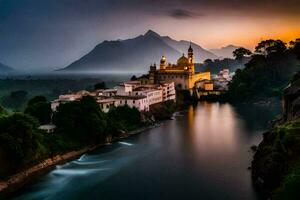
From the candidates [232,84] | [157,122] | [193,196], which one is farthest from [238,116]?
[193,196]

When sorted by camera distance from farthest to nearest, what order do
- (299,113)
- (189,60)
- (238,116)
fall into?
(189,60), (238,116), (299,113)

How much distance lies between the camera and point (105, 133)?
20.3 meters

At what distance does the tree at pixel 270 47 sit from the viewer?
44.8 m

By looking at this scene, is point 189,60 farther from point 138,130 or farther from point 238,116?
point 138,130

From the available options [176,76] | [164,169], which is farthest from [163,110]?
[164,169]

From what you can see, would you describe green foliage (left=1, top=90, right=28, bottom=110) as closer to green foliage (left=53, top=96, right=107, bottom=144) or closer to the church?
the church

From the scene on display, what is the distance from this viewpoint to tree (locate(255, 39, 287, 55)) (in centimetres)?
4478

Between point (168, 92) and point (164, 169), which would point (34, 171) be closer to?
point (164, 169)

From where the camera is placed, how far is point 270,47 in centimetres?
4562

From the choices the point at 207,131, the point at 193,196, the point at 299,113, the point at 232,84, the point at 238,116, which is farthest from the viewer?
the point at 232,84

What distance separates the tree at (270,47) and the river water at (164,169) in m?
22.7

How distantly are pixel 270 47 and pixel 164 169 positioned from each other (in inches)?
1309

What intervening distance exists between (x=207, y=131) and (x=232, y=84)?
59.1 ft

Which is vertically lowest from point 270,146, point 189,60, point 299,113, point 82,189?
point 82,189
